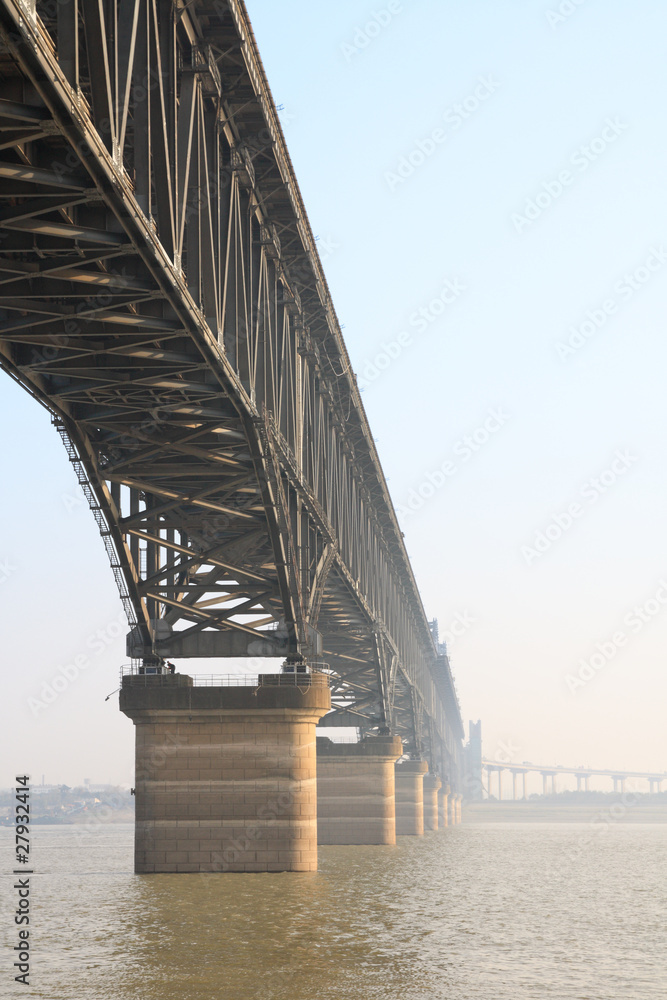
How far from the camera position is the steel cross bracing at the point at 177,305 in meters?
18.5

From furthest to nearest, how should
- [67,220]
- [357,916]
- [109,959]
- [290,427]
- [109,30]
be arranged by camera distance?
[290,427]
[357,916]
[109,959]
[67,220]
[109,30]

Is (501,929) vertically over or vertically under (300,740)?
under

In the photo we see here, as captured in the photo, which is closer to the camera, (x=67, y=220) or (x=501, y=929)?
(x=67, y=220)

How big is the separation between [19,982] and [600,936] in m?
14.2

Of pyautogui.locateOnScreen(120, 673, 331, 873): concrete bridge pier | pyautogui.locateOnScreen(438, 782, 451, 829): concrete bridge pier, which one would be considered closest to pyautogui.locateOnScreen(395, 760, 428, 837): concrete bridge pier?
pyautogui.locateOnScreen(438, 782, 451, 829): concrete bridge pier

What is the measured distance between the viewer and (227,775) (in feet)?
128

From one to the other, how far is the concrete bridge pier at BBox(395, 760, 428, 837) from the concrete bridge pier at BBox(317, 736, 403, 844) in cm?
2154

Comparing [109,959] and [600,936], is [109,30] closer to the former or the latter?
[109,959]

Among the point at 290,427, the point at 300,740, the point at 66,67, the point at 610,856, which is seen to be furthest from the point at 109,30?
the point at 610,856

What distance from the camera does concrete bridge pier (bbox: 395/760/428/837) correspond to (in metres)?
92.7

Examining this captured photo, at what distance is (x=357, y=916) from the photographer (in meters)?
32.0

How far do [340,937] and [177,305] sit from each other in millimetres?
14380

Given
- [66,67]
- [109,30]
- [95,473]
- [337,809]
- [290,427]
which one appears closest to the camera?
[66,67]

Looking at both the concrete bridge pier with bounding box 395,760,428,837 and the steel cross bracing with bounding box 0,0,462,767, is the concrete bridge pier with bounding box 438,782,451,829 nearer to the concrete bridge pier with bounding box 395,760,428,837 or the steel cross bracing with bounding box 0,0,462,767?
the concrete bridge pier with bounding box 395,760,428,837
